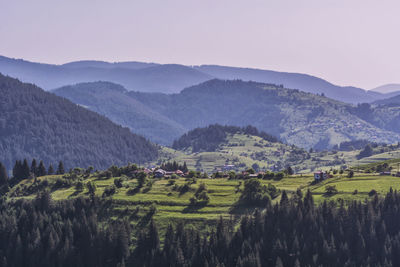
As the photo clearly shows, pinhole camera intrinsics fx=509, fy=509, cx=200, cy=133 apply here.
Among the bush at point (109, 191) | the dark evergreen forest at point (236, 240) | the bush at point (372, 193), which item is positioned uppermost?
the bush at point (372, 193)

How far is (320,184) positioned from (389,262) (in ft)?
189

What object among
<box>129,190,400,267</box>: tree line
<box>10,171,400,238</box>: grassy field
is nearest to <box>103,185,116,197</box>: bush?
<box>10,171,400,238</box>: grassy field

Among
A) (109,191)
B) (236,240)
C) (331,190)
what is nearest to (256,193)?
(331,190)

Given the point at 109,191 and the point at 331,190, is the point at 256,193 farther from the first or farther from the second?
the point at 109,191

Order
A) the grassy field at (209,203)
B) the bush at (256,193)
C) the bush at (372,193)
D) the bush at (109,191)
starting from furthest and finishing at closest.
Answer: the bush at (109,191)
the bush at (256,193)
the grassy field at (209,203)
the bush at (372,193)

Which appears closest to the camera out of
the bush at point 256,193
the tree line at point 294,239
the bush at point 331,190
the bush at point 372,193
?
the tree line at point 294,239

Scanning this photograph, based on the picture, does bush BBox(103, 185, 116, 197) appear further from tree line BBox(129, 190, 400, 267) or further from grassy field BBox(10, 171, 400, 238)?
tree line BBox(129, 190, 400, 267)

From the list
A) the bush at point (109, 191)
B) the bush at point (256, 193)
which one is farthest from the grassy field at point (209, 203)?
the bush at point (256, 193)

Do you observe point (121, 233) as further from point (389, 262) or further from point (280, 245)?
point (389, 262)

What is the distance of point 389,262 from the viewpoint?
139375mm

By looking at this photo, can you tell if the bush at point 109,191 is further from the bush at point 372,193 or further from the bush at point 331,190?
the bush at point 372,193

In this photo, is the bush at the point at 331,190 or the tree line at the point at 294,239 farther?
the bush at the point at 331,190

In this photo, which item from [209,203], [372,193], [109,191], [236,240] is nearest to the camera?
[236,240]

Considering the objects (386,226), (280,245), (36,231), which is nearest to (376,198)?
(386,226)
